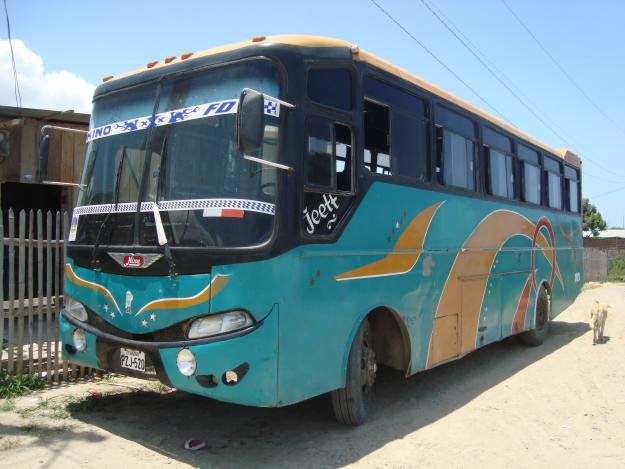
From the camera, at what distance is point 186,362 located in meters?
4.36

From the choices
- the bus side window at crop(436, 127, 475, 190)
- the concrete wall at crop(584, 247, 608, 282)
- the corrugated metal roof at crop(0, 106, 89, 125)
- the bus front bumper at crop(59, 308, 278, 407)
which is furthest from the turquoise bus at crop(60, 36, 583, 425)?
the concrete wall at crop(584, 247, 608, 282)

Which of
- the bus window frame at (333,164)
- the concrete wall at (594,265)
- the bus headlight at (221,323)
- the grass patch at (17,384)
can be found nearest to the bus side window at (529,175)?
the bus window frame at (333,164)

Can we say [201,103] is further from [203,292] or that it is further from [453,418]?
[453,418]

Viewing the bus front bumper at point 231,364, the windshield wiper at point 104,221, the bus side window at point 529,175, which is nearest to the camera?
the bus front bumper at point 231,364

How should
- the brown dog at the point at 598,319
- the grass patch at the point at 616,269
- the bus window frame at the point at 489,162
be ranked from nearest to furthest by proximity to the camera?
1. the bus window frame at the point at 489,162
2. the brown dog at the point at 598,319
3. the grass patch at the point at 616,269

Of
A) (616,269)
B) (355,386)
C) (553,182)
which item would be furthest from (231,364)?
(616,269)

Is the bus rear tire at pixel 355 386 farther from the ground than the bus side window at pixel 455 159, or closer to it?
closer to it

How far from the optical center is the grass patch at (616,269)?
105ft

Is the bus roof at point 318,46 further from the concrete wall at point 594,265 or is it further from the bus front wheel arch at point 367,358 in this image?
the concrete wall at point 594,265

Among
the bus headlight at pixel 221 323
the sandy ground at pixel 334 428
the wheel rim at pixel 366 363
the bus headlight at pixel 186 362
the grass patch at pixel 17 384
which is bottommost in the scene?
the sandy ground at pixel 334 428

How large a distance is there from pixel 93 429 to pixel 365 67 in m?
4.03

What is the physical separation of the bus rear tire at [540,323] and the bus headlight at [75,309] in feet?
24.8

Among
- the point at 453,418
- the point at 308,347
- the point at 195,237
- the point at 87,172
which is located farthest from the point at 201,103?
the point at 453,418

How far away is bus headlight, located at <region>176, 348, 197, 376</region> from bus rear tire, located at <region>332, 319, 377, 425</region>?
4.89ft
